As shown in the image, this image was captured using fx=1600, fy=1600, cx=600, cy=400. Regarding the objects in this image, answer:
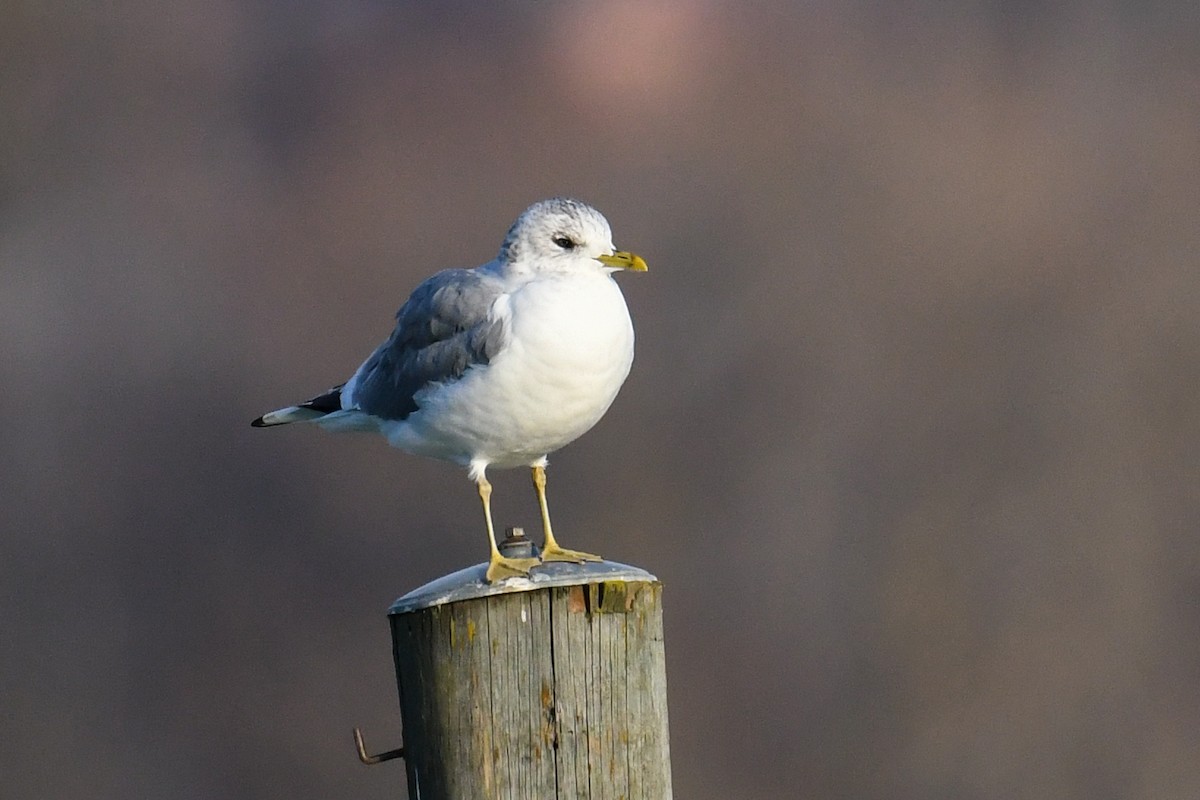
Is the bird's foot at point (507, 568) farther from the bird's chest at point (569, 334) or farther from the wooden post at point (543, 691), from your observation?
the bird's chest at point (569, 334)

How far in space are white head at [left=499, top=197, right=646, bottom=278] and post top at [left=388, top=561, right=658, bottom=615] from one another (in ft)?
3.64

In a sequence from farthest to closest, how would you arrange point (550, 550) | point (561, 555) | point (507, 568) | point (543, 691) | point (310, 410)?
point (310, 410)
point (550, 550)
point (561, 555)
point (507, 568)
point (543, 691)

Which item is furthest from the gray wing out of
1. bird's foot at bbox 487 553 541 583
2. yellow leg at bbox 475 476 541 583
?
bird's foot at bbox 487 553 541 583

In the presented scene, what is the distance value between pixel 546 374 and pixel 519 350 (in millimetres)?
92

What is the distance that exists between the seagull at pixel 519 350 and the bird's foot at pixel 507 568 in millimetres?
431

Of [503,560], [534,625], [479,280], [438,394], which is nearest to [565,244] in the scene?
[479,280]

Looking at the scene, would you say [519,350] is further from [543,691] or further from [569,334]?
[543,691]

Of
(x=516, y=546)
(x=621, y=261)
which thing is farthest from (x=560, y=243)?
(x=516, y=546)

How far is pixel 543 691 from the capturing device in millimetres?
2957

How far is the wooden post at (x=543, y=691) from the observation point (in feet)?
9.67

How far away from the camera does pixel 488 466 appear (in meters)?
4.19

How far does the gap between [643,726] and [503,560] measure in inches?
18.4

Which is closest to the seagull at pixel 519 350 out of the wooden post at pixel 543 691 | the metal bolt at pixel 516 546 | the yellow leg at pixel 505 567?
the metal bolt at pixel 516 546

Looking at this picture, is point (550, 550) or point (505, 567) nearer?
point (505, 567)
